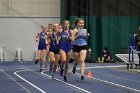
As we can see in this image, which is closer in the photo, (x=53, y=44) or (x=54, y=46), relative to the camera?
(x=54, y=46)

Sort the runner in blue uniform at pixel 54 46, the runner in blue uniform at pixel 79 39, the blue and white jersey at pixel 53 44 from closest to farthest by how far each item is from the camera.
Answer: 1. the runner in blue uniform at pixel 79 39
2. the runner in blue uniform at pixel 54 46
3. the blue and white jersey at pixel 53 44

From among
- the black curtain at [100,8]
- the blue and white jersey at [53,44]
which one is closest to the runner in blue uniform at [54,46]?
the blue and white jersey at [53,44]

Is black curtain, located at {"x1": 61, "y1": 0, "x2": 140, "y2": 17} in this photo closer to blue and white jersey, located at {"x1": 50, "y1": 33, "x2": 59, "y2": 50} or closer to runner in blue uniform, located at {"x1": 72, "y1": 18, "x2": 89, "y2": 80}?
blue and white jersey, located at {"x1": 50, "y1": 33, "x2": 59, "y2": 50}

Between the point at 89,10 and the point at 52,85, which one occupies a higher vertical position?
the point at 89,10

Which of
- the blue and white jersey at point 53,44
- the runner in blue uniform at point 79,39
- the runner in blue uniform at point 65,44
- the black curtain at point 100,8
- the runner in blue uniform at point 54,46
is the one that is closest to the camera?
the runner in blue uniform at point 65,44

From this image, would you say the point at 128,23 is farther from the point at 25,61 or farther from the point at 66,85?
the point at 66,85

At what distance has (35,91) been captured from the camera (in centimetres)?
1208

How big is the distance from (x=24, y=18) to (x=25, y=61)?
3.07 m

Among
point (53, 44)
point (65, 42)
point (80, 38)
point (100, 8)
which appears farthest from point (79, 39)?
point (100, 8)

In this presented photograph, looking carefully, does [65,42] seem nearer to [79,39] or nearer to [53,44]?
[79,39]

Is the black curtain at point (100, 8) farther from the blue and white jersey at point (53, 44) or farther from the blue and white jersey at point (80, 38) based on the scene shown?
the blue and white jersey at point (80, 38)

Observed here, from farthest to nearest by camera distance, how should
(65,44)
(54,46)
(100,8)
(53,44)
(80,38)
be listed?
(100,8), (53,44), (54,46), (80,38), (65,44)

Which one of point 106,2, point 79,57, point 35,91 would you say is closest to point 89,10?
point 106,2

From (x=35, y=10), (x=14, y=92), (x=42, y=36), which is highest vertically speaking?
(x=35, y=10)
